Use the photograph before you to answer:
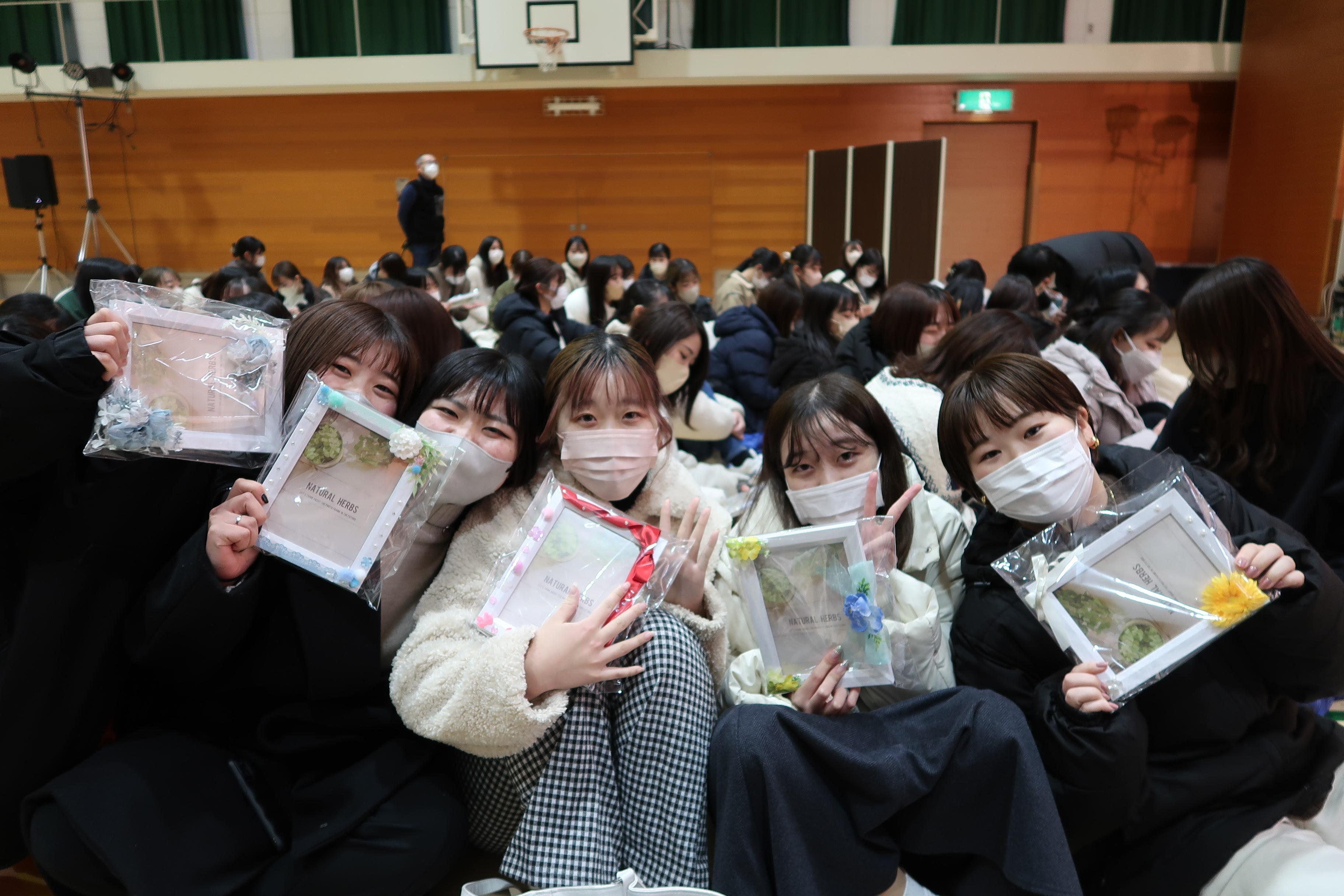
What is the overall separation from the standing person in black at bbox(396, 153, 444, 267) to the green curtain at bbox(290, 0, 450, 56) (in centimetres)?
212

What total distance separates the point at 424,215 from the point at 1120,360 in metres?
7.73

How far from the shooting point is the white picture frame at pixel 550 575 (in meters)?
1.69

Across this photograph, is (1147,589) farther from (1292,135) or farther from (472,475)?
(1292,135)

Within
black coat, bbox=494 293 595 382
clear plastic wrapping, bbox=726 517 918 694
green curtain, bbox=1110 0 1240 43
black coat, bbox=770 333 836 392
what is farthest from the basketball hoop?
clear plastic wrapping, bbox=726 517 918 694

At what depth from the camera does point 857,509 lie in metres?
1.93

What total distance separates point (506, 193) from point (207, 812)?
11.3m

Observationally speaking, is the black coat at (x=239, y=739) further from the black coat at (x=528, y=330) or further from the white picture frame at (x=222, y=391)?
the black coat at (x=528, y=330)

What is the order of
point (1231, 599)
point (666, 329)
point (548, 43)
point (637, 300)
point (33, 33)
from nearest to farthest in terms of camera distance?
1. point (1231, 599)
2. point (666, 329)
3. point (637, 300)
4. point (548, 43)
5. point (33, 33)

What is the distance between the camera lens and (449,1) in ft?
35.6

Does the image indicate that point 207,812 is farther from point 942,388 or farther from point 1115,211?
point 1115,211

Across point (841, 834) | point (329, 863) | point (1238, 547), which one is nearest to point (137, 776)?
point (329, 863)

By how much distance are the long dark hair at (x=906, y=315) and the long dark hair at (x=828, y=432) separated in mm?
1785

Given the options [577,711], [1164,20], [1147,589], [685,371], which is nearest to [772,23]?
[1164,20]

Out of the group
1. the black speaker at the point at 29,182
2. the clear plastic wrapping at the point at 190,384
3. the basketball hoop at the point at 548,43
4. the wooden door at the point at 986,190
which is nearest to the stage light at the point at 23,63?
the black speaker at the point at 29,182
